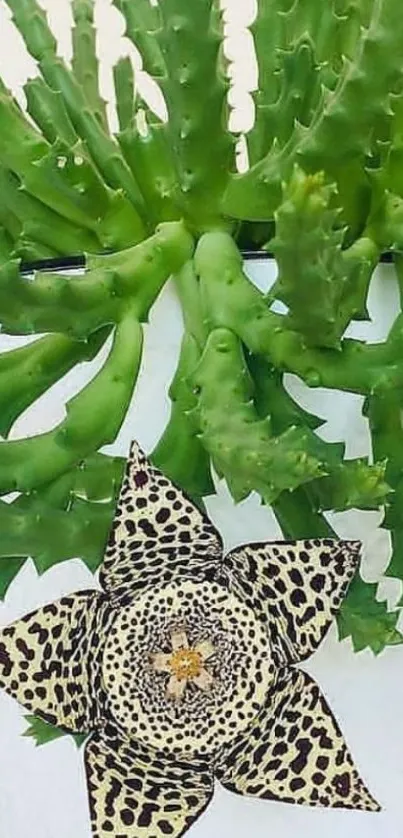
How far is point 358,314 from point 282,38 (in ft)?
0.81

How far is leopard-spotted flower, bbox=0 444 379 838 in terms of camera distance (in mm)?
661

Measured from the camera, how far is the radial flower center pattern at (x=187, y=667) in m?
0.66

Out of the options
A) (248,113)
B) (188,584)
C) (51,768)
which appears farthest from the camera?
(248,113)

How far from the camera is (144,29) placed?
2.87 feet

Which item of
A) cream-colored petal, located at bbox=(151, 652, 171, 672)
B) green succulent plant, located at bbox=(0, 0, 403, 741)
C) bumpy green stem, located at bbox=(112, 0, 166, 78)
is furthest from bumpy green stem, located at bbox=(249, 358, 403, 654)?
bumpy green stem, located at bbox=(112, 0, 166, 78)

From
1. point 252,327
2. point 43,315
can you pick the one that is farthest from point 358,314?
point 43,315

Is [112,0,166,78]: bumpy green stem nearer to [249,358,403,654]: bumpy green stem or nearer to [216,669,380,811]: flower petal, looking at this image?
[249,358,403,654]: bumpy green stem

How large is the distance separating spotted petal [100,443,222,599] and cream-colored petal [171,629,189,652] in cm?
3

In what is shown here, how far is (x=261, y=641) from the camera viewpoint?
0.67 m

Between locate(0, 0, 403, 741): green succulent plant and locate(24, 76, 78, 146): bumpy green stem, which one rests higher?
locate(24, 76, 78, 146): bumpy green stem

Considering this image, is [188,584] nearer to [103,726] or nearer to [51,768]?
[103,726]

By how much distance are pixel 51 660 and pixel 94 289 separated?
0.63 ft

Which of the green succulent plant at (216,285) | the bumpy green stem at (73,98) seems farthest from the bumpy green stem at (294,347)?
the bumpy green stem at (73,98)

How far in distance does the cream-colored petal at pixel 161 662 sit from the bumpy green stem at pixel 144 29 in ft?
1.22
